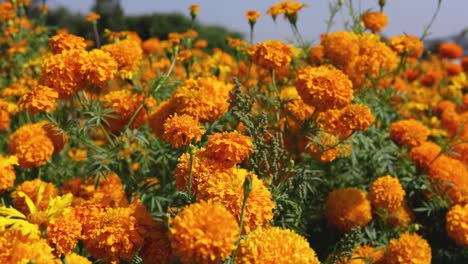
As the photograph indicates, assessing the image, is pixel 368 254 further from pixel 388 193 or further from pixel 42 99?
pixel 42 99

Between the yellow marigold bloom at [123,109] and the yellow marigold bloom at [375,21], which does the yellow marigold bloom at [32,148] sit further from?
the yellow marigold bloom at [375,21]

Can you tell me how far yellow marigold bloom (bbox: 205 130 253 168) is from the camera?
6.06 ft

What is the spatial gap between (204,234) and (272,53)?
5.18 feet

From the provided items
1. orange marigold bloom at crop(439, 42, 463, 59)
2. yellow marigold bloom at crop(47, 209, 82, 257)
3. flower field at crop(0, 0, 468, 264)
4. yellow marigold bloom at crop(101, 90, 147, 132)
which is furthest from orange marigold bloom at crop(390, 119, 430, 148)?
orange marigold bloom at crop(439, 42, 463, 59)

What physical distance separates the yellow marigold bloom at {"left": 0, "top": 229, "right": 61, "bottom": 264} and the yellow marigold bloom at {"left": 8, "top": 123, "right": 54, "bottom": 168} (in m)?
1.34

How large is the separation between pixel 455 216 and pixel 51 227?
1.95m

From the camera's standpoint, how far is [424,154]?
10.4 feet

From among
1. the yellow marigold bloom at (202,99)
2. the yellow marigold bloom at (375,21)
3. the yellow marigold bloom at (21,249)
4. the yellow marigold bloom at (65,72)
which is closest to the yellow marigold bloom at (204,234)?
the yellow marigold bloom at (21,249)

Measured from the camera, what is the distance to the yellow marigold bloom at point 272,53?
2.79 metres

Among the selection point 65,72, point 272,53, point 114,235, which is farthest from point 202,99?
point 114,235

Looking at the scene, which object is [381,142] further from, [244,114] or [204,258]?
[204,258]

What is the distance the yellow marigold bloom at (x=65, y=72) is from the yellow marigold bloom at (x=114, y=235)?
35.5 inches

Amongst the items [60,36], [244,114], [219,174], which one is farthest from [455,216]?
[60,36]

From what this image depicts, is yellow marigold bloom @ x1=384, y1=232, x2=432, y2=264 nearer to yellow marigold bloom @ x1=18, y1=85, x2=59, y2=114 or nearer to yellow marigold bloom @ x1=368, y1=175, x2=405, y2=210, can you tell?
yellow marigold bloom @ x1=368, y1=175, x2=405, y2=210
